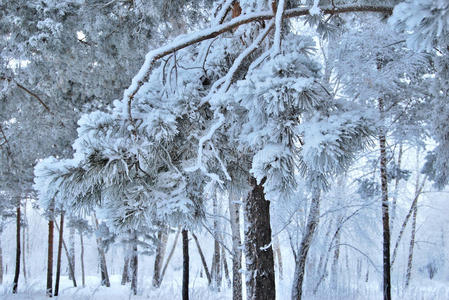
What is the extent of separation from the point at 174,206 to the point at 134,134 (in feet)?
1.75

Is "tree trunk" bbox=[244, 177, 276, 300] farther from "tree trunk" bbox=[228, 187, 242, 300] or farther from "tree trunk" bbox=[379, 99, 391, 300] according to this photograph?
"tree trunk" bbox=[379, 99, 391, 300]

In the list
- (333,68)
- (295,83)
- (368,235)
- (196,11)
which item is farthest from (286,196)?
(368,235)

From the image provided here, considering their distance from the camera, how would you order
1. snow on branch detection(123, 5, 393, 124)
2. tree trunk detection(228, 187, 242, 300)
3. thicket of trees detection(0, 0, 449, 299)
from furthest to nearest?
tree trunk detection(228, 187, 242, 300) < snow on branch detection(123, 5, 393, 124) < thicket of trees detection(0, 0, 449, 299)

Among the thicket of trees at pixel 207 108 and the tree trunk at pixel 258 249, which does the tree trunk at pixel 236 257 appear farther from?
the tree trunk at pixel 258 249

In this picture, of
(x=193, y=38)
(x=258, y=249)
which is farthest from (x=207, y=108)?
(x=258, y=249)

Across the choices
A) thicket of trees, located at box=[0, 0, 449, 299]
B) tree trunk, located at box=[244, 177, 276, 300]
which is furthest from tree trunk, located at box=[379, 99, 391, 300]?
tree trunk, located at box=[244, 177, 276, 300]

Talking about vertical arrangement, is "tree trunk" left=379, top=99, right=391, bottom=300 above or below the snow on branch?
below

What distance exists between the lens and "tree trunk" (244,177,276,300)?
331 cm

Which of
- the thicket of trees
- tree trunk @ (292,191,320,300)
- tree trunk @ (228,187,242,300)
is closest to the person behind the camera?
the thicket of trees

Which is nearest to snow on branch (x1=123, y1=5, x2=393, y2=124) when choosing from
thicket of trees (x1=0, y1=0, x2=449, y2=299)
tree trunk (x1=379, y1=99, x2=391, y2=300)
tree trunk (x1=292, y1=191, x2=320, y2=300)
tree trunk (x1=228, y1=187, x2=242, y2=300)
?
thicket of trees (x1=0, y1=0, x2=449, y2=299)

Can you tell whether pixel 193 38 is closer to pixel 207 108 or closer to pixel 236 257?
pixel 207 108

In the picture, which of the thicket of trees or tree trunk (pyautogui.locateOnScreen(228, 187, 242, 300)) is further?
tree trunk (pyautogui.locateOnScreen(228, 187, 242, 300))

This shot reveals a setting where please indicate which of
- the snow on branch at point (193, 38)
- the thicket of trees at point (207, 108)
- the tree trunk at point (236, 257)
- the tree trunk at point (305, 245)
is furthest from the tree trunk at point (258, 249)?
the tree trunk at point (305, 245)

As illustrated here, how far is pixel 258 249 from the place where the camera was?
3342 millimetres
